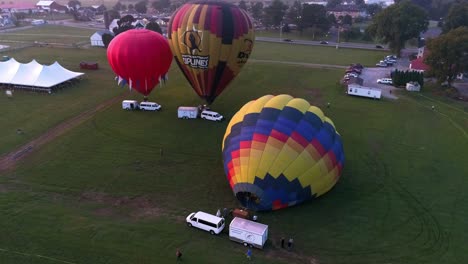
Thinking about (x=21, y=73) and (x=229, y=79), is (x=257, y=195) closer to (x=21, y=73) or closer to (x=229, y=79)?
(x=229, y=79)

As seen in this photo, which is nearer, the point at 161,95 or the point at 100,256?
the point at 100,256

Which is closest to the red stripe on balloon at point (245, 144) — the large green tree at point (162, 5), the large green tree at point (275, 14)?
the large green tree at point (275, 14)

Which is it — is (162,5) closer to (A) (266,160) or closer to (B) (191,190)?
(B) (191,190)

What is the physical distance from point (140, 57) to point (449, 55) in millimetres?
32517

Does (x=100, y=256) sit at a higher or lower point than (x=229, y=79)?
lower

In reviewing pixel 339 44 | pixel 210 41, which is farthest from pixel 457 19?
pixel 210 41

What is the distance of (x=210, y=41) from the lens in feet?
102

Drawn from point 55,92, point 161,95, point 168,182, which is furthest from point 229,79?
point 55,92

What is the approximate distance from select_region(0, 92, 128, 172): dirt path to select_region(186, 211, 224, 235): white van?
1394 centimetres

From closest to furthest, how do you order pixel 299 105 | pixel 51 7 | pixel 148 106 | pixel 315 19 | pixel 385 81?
pixel 299 105 → pixel 148 106 → pixel 385 81 → pixel 315 19 → pixel 51 7

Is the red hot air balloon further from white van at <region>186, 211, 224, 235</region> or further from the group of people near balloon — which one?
white van at <region>186, 211, 224, 235</region>

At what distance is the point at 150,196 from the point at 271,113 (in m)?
8.39

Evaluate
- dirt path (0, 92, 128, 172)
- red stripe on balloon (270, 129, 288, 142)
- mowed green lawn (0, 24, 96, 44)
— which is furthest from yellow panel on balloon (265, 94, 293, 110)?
mowed green lawn (0, 24, 96, 44)

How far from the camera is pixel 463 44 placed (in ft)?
136
